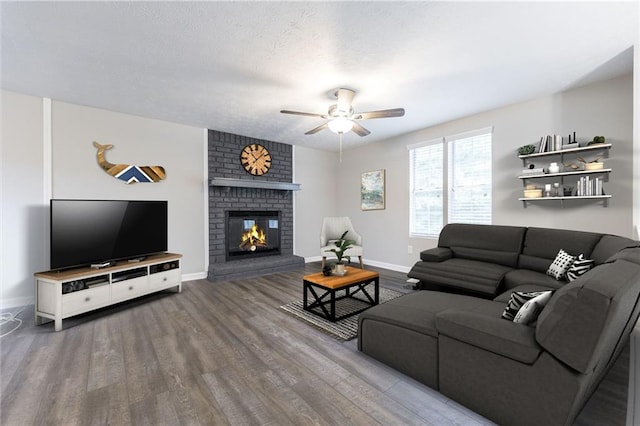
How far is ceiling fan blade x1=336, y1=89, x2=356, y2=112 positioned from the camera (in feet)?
9.84

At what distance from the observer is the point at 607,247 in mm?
2391

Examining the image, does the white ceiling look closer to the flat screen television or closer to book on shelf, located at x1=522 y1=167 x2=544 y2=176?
book on shelf, located at x1=522 y1=167 x2=544 y2=176

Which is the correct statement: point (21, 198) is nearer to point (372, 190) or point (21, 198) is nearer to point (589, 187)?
point (372, 190)

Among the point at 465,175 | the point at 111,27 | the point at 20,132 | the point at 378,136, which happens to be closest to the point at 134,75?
the point at 111,27

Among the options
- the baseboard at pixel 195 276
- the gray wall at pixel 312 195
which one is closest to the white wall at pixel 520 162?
the gray wall at pixel 312 195

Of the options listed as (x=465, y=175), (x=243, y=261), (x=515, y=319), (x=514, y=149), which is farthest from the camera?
(x=243, y=261)

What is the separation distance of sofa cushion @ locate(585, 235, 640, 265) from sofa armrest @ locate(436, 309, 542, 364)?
167cm

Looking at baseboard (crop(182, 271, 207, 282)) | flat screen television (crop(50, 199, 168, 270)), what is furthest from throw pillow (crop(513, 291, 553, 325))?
baseboard (crop(182, 271, 207, 282))

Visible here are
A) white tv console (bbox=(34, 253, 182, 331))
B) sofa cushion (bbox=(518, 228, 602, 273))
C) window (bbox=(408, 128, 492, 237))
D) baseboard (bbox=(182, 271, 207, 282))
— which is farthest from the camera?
baseboard (bbox=(182, 271, 207, 282))

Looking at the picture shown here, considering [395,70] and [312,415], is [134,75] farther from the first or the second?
[312,415]

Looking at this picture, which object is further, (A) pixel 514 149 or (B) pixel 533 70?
(A) pixel 514 149

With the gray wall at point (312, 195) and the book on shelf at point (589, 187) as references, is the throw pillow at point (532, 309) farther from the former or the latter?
the gray wall at point (312, 195)

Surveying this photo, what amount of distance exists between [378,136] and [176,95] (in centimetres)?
341

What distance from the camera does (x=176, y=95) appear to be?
3219mm
